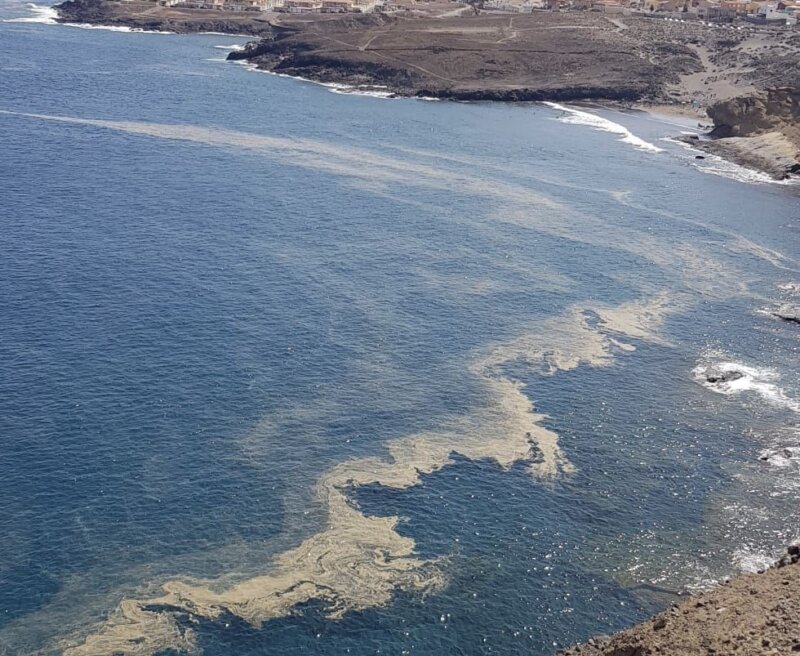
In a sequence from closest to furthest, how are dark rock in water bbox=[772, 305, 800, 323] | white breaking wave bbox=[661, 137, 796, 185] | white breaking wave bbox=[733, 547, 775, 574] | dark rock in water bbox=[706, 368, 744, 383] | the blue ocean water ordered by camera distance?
the blue ocean water
white breaking wave bbox=[733, 547, 775, 574]
dark rock in water bbox=[706, 368, 744, 383]
dark rock in water bbox=[772, 305, 800, 323]
white breaking wave bbox=[661, 137, 796, 185]

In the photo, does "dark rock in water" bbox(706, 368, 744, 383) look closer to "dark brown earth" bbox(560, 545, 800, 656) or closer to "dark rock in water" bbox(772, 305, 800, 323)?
"dark rock in water" bbox(772, 305, 800, 323)

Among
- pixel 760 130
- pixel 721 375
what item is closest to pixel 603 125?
pixel 760 130

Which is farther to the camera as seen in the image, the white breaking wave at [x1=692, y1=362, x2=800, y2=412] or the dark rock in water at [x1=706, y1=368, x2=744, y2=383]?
the dark rock in water at [x1=706, y1=368, x2=744, y2=383]

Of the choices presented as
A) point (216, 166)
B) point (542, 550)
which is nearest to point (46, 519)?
point (542, 550)

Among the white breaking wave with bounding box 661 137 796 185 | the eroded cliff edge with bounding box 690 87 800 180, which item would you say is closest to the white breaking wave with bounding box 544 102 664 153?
the white breaking wave with bounding box 661 137 796 185

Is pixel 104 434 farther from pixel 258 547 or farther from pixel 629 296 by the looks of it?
pixel 629 296

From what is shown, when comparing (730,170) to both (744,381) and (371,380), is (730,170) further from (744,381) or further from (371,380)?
(371,380)

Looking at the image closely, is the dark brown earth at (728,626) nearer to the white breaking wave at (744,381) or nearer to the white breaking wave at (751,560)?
the white breaking wave at (751,560)
